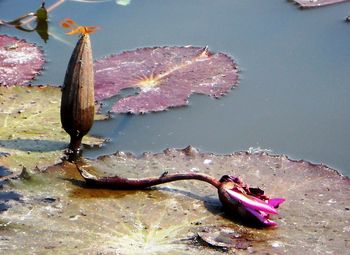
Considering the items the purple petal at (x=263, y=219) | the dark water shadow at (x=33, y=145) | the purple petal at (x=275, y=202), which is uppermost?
the purple petal at (x=275, y=202)

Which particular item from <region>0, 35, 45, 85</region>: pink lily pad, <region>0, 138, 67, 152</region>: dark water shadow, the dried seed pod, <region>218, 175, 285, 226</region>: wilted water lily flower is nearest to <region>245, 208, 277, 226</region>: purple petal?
<region>218, 175, 285, 226</region>: wilted water lily flower

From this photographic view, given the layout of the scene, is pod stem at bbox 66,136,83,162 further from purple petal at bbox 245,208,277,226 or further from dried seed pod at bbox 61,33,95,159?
purple petal at bbox 245,208,277,226

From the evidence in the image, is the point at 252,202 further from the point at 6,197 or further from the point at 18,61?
the point at 18,61

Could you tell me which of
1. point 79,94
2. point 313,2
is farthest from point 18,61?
point 313,2

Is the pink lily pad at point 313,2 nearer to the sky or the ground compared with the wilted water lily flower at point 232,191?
nearer to the sky

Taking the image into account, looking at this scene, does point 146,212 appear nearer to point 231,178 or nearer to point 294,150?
point 231,178

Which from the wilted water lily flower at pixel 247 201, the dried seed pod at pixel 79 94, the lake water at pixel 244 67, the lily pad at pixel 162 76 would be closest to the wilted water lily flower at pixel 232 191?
the wilted water lily flower at pixel 247 201

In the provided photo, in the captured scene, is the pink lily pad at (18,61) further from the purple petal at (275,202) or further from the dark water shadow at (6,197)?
the purple petal at (275,202)

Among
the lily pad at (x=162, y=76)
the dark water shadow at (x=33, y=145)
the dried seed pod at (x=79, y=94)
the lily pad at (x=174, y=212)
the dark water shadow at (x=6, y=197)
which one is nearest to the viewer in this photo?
the lily pad at (x=174, y=212)
